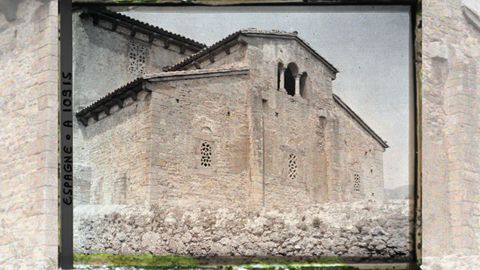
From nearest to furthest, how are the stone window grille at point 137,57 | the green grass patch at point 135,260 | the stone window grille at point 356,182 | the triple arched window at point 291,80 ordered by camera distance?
1. the green grass patch at point 135,260
2. the stone window grille at point 356,182
3. the triple arched window at point 291,80
4. the stone window grille at point 137,57

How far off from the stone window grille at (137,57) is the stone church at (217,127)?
124 mm

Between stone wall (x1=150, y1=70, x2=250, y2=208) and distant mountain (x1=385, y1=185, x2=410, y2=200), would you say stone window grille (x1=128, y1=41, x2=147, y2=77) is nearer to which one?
stone wall (x1=150, y1=70, x2=250, y2=208)

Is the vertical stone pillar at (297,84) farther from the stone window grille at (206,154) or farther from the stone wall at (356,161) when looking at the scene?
the stone window grille at (206,154)

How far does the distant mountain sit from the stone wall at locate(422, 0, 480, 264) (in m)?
0.15

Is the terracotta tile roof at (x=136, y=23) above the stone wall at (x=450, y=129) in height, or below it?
above

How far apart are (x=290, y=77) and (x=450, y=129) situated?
54.0 inches

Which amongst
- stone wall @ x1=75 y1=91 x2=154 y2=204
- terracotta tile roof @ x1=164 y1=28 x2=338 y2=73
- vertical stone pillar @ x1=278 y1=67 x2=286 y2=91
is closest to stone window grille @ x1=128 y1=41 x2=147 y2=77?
stone wall @ x1=75 y1=91 x2=154 y2=204

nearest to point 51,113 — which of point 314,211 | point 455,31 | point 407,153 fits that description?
point 314,211

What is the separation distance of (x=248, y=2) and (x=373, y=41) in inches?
41.2

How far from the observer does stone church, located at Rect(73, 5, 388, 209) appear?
23.2 feet

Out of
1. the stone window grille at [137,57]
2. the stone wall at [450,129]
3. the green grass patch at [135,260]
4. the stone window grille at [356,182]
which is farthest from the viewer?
the stone window grille at [137,57]

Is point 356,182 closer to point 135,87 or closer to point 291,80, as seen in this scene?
point 291,80

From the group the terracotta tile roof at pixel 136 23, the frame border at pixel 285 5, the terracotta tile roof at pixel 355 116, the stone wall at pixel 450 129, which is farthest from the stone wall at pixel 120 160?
the stone wall at pixel 450 129

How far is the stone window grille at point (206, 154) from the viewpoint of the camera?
23.5ft
